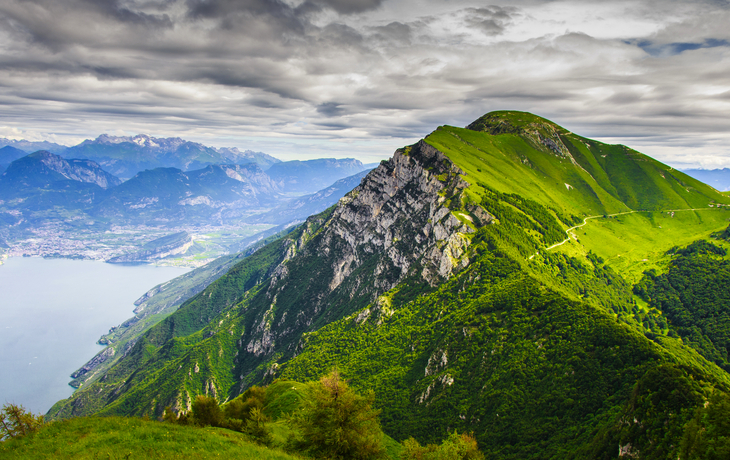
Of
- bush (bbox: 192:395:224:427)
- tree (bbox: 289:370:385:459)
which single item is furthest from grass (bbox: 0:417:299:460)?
bush (bbox: 192:395:224:427)

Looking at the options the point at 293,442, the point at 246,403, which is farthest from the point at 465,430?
the point at 293,442

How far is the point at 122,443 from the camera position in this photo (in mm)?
35938

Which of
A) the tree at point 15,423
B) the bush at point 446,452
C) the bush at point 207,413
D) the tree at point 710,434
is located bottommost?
the bush at point 446,452

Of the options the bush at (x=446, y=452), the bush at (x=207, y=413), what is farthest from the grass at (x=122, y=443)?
the bush at (x=446, y=452)

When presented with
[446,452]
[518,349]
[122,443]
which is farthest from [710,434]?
[122,443]

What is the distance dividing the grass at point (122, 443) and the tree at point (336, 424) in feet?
20.8

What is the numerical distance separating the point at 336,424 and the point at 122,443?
23.8 meters

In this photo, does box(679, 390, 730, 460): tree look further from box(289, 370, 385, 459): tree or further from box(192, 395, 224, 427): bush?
box(192, 395, 224, 427): bush

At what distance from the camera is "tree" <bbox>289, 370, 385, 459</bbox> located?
46.0 metres

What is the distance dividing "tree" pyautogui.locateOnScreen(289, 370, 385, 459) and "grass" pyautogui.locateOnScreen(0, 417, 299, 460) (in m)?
6.35

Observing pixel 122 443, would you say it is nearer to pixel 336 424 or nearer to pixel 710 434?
pixel 336 424

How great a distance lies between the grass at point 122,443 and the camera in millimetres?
33344

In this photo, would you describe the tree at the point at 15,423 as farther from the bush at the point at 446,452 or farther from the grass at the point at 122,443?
the bush at the point at 446,452

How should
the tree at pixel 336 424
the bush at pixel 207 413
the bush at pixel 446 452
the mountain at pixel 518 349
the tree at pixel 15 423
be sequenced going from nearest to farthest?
the tree at pixel 15 423 → the tree at pixel 336 424 → the bush at pixel 446 452 → the bush at pixel 207 413 → the mountain at pixel 518 349
